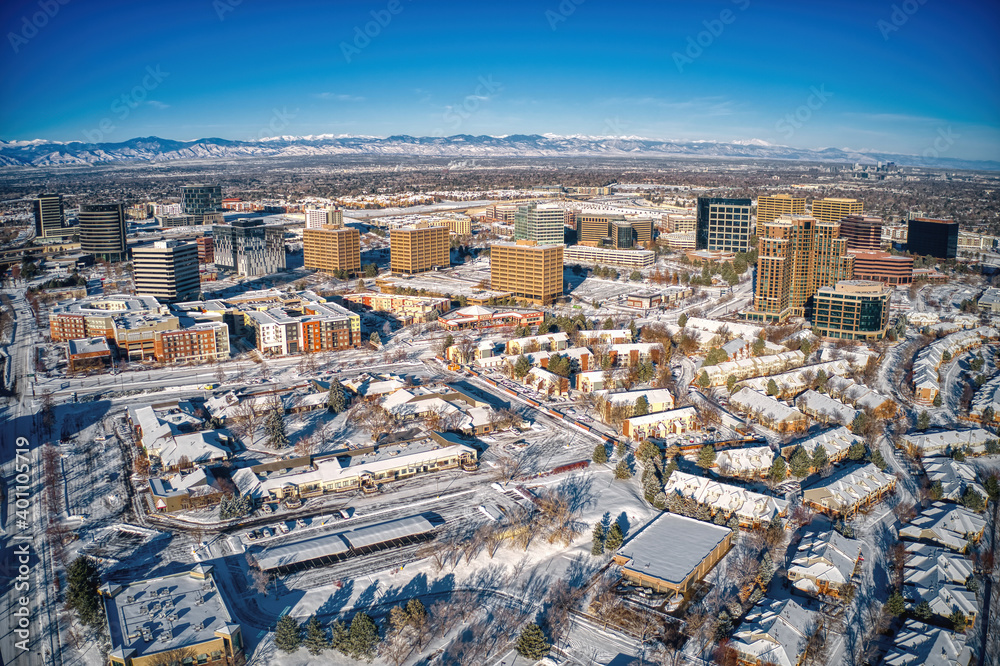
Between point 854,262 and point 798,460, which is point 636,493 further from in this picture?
point 854,262

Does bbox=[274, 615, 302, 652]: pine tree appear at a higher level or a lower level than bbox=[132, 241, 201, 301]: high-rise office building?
lower

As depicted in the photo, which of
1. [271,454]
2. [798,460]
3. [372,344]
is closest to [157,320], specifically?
[372,344]

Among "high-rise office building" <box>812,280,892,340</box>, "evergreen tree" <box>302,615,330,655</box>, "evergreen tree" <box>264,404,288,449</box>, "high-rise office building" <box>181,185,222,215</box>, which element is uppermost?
"high-rise office building" <box>181,185,222,215</box>

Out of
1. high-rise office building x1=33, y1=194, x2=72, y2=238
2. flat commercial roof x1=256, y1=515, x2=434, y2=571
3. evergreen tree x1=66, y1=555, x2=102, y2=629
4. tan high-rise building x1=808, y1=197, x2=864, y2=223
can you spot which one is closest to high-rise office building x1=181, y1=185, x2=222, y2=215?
high-rise office building x1=33, y1=194, x2=72, y2=238

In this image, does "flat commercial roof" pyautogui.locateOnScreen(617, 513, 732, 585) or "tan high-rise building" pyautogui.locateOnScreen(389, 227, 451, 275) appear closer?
"flat commercial roof" pyautogui.locateOnScreen(617, 513, 732, 585)

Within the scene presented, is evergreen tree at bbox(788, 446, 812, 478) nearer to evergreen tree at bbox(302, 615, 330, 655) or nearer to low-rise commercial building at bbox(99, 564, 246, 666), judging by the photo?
evergreen tree at bbox(302, 615, 330, 655)

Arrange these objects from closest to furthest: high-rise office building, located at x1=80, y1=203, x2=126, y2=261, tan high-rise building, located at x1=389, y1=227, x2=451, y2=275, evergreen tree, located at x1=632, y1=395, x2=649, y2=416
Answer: evergreen tree, located at x1=632, y1=395, x2=649, y2=416, tan high-rise building, located at x1=389, y1=227, x2=451, y2=275, high-rise office building, located at x1=80, y1=203, x2=126, y2=261

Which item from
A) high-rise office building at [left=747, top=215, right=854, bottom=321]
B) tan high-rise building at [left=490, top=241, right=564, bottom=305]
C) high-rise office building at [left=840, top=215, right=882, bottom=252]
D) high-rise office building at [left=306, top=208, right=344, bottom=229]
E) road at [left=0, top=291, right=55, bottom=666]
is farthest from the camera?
high-rise office building at [left=306, top=208, right=344, bottom=229]
